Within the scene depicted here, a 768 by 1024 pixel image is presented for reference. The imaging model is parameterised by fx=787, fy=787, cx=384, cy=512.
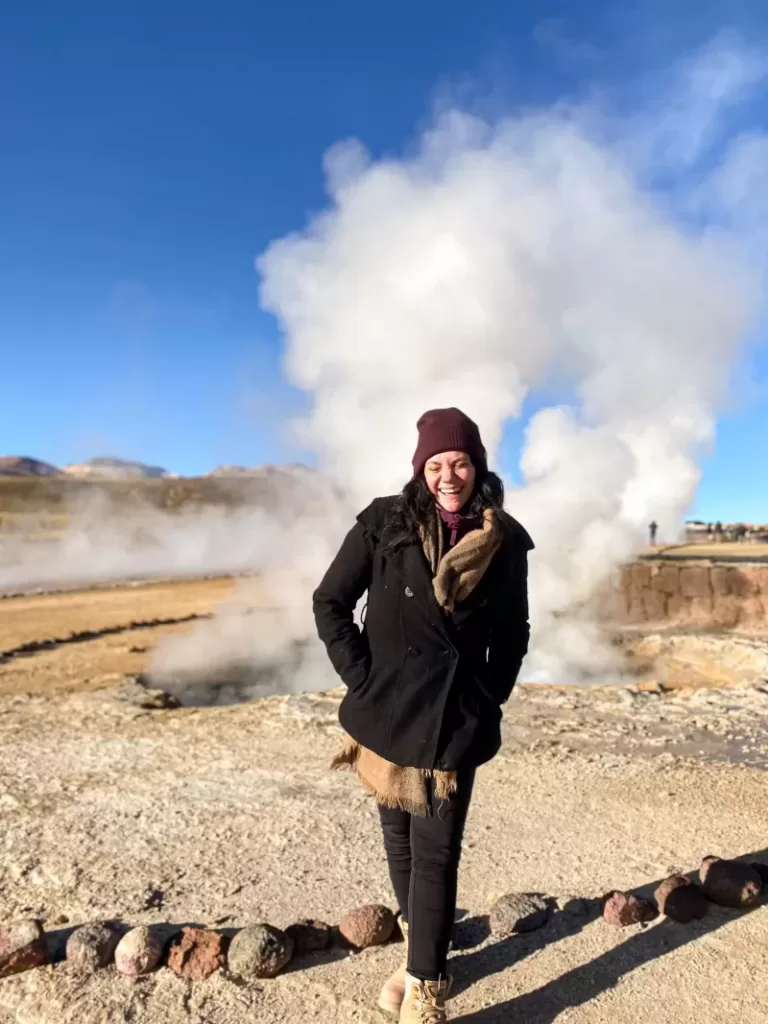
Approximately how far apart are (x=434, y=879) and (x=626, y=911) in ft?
4.14

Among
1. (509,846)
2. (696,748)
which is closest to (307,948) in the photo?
(509,846)

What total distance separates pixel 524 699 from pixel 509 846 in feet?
11.9

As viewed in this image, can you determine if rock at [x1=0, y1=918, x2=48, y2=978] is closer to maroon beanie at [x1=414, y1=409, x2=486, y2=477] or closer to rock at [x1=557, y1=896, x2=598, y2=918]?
rock at [x1=557, y1=896, x2=598, y2=918]

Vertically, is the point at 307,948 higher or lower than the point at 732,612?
lower

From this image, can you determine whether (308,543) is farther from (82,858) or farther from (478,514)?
(478,514)

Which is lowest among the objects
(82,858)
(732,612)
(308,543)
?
(82,858)

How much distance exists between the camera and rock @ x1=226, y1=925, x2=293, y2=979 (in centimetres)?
293

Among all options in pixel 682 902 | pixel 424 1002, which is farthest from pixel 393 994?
pixel 682 902

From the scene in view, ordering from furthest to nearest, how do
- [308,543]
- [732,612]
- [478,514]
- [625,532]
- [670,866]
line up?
[308,543] < [625,532] < [732,612] < [670,866] < [478,514]

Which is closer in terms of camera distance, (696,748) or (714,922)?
(714,922)

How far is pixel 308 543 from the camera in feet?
52.3

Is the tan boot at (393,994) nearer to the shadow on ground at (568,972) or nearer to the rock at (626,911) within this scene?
the shadow on ground at (568,972)

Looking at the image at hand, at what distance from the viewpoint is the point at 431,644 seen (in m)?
2.39

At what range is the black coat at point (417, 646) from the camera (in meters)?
2.38
